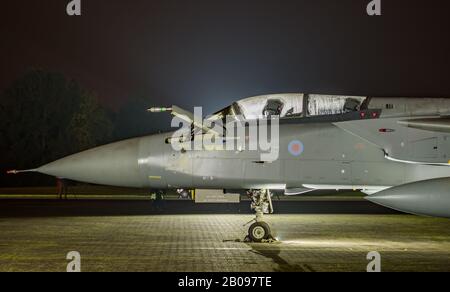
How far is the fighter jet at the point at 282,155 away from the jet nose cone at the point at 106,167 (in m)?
0.02

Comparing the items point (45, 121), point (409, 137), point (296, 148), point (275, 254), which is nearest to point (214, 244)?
point (275, 254)

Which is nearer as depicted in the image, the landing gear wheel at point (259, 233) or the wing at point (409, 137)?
the wing at point (409, 137)

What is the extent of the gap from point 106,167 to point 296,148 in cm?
416

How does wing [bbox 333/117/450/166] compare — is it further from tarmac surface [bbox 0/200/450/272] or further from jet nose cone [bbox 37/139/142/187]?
jet nose cone [bbox 37/139/142/187]

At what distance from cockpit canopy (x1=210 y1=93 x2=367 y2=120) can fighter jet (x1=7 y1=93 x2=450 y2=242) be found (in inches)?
1.0

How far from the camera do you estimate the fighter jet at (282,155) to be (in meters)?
14.6

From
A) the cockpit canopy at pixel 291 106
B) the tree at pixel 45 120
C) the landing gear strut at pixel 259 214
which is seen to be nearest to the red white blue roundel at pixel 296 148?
the cockpit canopy at pixel 291 106

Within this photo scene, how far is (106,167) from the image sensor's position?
47.6 feet

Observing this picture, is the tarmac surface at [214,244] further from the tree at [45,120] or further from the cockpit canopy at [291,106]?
the tree at [45,120]

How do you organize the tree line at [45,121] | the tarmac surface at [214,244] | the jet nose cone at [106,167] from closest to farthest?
the tarmac surface at [214,244] → the jet nose cone at [106,167] → the tree line at [45,121]

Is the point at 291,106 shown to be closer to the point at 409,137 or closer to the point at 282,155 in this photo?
the point at 282,155
